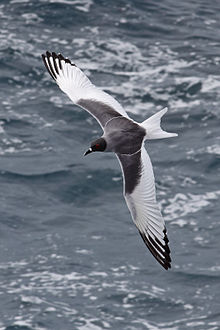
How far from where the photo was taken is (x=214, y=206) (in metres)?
30.3

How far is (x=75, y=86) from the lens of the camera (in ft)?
73.5

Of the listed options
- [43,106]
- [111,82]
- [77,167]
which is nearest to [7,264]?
[77,167]

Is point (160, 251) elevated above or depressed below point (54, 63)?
below

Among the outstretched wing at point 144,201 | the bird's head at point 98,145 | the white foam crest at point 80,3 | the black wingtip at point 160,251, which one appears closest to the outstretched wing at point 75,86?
the outstretched wing at point 144,201

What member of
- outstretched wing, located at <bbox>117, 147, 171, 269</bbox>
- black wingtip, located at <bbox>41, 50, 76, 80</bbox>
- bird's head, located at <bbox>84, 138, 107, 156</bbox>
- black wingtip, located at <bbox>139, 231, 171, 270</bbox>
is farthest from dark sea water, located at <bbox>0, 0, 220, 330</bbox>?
bird's head, located at <bbox>84, 138, 107, 156</bbox>

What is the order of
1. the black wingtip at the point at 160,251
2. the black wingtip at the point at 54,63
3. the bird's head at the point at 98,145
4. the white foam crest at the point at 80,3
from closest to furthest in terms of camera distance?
the black wingtip at the point at 160,251
the bird's head at the point at 98,145
the black wingtip at the point at 54,63
the white foam crest at the point at 80,3

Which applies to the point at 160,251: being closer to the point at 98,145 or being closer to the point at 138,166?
the point at 138,166

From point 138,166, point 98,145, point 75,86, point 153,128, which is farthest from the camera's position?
point 75,86

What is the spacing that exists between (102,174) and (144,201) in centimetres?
1129

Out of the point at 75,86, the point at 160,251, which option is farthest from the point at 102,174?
the point at 160,251

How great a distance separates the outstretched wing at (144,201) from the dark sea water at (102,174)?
7.25 metres

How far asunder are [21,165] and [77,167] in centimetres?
159

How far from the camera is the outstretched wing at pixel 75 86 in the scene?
71.3 feet

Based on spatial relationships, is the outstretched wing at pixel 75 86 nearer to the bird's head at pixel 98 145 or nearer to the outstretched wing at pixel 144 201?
the outstretched wing at pixel 144 201
